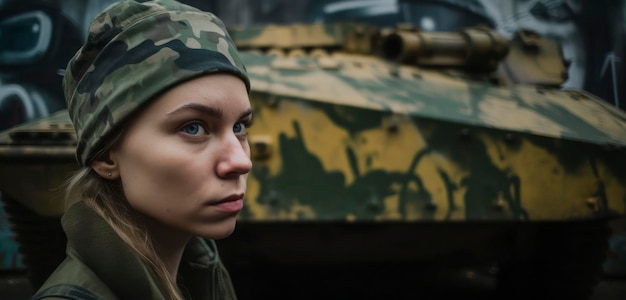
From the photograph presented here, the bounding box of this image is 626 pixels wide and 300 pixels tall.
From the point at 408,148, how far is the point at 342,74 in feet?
2.23

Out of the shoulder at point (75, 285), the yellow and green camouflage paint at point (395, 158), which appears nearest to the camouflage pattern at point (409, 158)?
the yellow and green camouflage paint at point (395, 158)

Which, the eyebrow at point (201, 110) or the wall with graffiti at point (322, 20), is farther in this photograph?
the wall with graffiti at point (322, 20)

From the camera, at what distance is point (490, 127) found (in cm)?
359

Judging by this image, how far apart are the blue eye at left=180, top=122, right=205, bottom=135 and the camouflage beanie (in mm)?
66

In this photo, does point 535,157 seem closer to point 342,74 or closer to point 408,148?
point 408,148

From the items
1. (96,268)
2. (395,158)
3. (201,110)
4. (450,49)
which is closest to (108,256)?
(96,268)

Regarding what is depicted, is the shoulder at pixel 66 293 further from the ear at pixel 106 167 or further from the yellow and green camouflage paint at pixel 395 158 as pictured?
the yellow and green camouflage paint at pixel 395 158

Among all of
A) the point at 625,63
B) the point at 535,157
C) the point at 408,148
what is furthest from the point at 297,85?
the point at 625,63

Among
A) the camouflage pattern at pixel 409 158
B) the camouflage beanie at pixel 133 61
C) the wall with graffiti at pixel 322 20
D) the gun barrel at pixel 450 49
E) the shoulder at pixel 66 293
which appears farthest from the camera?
the wall with graffiti at pixel 322 20

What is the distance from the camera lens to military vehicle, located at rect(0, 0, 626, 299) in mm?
3494

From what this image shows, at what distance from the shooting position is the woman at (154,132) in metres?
1.08

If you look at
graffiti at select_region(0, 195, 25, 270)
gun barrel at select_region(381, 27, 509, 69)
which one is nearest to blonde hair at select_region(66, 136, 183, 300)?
gun barrel at select_region(381, 27, 509, 69)

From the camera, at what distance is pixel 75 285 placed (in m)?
0.96

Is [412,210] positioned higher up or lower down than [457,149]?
lower down
